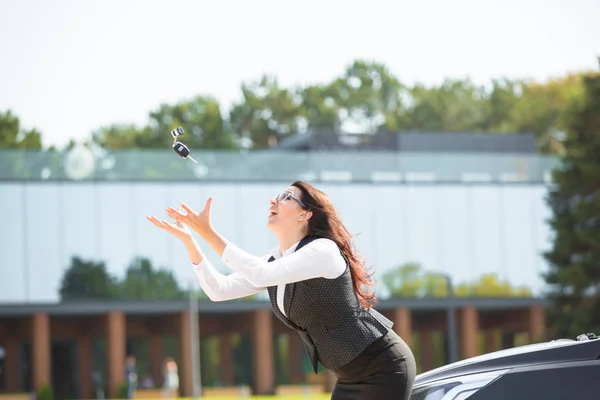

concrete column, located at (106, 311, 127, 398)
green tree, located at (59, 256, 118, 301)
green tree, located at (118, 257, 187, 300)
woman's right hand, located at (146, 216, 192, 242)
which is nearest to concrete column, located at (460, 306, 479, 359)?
green tree, located at (118, 257, 187, 300)

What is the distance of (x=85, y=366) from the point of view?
65.0 meters

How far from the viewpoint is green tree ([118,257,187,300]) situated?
56.4 metres

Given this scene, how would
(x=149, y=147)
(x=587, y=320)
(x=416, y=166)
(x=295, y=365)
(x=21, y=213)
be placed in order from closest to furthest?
(x=587, y=320), (x=21, y=213), (x=416, y=166), (x=295, y=365), (x=149, y=147)

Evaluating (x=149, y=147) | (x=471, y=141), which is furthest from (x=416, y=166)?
(x=149, y=147)

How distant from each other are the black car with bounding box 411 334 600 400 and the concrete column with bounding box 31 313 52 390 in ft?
172

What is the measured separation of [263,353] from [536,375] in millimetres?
54720

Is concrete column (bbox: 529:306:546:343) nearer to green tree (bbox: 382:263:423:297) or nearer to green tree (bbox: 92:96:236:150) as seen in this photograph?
green tree (bbox: 382:263:423:297)

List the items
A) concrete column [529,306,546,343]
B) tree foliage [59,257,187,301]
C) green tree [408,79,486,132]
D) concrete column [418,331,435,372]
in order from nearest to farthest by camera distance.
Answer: tree foliage [59,257,187,301]
concrete column [529,306,546,343]
concrete column [418,331,435,372]
green tree [408,79,486,132]

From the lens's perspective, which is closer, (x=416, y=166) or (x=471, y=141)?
(x=416, y=166)

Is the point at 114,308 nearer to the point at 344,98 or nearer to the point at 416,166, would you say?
the point at 416,166

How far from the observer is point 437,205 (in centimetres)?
6059

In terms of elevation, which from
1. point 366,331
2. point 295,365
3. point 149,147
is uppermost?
point 149,147

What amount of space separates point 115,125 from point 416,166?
40.7 m

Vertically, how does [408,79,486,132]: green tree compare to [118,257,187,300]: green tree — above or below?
above
